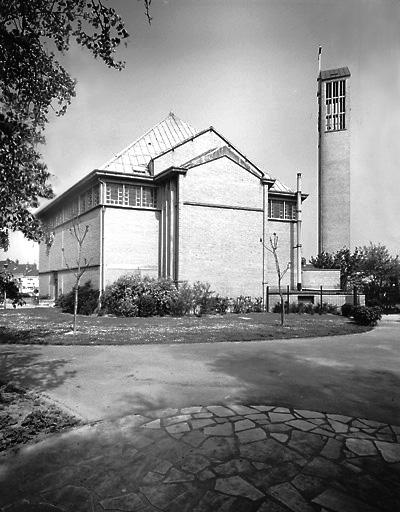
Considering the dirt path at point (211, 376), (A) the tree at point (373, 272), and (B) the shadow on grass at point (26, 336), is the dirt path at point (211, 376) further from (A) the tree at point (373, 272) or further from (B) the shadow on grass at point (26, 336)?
(A) the tree at point (373, 272)

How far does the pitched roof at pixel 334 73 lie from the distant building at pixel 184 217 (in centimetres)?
3352

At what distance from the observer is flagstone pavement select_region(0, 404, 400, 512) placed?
9.47 ft

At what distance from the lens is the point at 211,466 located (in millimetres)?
3418

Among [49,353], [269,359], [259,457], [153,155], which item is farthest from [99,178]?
[259,457]

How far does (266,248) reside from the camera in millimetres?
25203

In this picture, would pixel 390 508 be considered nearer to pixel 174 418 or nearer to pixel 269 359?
pixel 174 418

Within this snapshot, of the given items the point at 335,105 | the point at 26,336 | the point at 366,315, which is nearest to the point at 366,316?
the point at 366,315

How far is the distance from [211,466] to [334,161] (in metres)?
52.2

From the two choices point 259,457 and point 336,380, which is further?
point 336,380

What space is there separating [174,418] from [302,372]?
3.43m

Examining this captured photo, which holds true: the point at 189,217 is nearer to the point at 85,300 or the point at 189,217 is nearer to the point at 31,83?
the point at 85,300

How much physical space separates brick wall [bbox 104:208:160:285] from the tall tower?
31.6 metres

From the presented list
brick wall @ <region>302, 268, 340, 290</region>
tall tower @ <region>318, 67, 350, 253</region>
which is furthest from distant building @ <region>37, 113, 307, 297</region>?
tall tower @ <region>318, 67, 350, 253</region>

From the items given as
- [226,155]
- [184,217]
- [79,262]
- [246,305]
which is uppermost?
[226,155]
